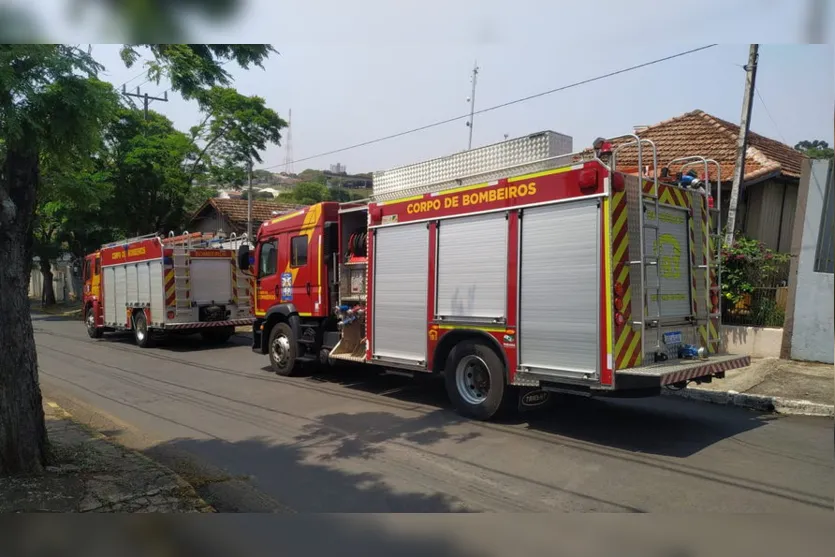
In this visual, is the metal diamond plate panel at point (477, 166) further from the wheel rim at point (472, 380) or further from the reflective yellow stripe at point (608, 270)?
the wheel rim at point (472, 380)

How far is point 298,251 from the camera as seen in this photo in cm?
1035

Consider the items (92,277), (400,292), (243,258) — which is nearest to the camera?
(400,292)

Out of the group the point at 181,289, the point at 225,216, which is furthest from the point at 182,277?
the point at 225,216

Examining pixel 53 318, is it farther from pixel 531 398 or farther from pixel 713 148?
pixel 713 148

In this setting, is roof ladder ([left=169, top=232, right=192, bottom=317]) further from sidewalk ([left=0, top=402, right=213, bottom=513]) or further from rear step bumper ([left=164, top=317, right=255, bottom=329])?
sidewalk ([left=0, top=402, right=213, bottom=513])

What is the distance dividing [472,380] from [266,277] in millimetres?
5475

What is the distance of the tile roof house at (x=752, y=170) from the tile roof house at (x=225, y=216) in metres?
18.6

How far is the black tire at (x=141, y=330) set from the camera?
1601cm

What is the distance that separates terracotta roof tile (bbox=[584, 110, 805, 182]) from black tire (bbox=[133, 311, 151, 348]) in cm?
1296

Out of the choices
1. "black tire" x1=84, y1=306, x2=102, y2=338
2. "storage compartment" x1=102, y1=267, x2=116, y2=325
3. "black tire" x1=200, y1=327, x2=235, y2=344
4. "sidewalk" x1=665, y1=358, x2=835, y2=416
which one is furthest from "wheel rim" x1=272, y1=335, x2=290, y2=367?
"black tire" x1=84, y1=306, x2=102, y2=338

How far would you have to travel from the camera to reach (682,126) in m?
15.8

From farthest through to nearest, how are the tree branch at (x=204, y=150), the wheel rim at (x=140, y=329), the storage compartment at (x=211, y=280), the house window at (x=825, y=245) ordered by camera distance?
the tree branch at (x=204, y=150) < the wheel rim at (x=140, y=329) < the storage compartment at (x=211, y=280) < the house window at (x=825, y=245)

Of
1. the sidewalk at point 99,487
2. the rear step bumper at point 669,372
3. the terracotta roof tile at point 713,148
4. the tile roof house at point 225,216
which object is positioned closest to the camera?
the sidewalk at point 99,487

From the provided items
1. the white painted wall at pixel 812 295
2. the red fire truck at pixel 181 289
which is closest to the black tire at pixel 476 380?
the white painted wall at pixel 812 295
